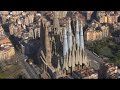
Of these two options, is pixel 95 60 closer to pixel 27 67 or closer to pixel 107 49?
pixel 107 49

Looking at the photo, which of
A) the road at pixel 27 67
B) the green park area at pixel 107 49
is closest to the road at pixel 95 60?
the green park area at pixel 107 49

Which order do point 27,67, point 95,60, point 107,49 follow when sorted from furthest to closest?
1. point 107,49
2. point 95,60
3. point 27,67

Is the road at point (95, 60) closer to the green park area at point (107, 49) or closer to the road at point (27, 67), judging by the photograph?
the green park area at point (107, 49)

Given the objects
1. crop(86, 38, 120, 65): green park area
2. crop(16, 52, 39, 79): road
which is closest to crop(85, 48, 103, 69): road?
crop(86, 38, 120, 65): green park area

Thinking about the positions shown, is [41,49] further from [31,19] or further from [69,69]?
[31,19]

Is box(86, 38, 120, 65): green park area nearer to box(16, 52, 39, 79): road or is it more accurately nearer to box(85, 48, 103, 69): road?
box(85, 48, 103, 69): road

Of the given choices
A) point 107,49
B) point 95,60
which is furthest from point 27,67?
point 107,49
